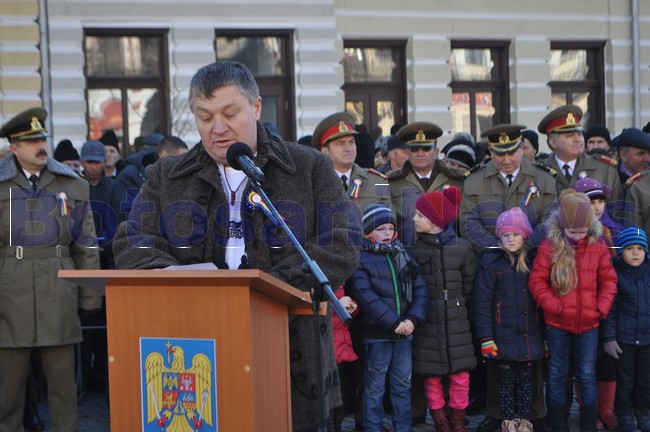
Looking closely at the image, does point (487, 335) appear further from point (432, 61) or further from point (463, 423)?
point (432, 61)

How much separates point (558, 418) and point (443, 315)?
1.14 meters

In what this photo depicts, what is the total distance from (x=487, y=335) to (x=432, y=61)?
978 cm

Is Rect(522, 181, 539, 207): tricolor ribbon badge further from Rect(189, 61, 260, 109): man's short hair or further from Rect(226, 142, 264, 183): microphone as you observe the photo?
Rect(226, 142, 264, 183): microphone

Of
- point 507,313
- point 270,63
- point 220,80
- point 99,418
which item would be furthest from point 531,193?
point 270,63

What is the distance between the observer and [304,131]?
15.8 meters

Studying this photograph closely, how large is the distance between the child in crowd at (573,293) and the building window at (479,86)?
9657 millimetres

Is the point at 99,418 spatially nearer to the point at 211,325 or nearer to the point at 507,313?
the point at 507,313

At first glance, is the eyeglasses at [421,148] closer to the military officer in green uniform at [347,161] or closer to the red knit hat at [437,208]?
the military officer in green uniform at [347,161]

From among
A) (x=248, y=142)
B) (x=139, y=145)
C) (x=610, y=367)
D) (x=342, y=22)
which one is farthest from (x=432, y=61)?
(x=248, y=142)

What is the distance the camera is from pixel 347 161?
8.40 m

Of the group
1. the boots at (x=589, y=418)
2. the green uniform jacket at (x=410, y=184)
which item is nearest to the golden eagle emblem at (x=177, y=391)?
the boots at (x=589, y=418)

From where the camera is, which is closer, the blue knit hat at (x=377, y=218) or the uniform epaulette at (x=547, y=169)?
the blue knit hat at (x=377, y=218)

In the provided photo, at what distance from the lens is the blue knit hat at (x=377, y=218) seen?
7379 mm

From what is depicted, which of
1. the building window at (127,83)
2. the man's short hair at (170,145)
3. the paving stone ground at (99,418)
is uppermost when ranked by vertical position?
the building window at (127,83)
